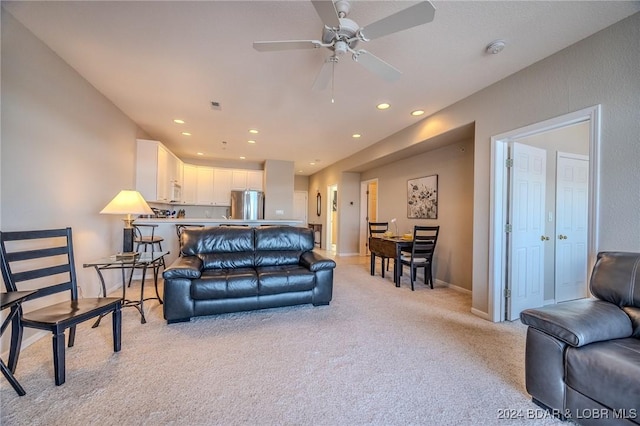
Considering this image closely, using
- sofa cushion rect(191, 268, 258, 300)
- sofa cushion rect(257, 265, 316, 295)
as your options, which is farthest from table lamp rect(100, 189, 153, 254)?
sofa cushion rect(257, 265, 316, 295)

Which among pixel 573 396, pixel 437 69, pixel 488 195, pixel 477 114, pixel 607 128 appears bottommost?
pixel 573 396

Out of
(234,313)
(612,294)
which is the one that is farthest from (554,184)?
(234,313)

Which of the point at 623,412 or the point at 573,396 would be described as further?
the point at 573,396

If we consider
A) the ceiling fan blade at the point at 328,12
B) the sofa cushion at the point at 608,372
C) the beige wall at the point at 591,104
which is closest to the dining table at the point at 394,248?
the beige wall at the point at 591,104

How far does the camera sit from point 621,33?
1854mm

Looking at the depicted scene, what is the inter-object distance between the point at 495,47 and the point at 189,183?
21.4 ft

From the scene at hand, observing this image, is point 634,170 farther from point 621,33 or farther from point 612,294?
point 621,33

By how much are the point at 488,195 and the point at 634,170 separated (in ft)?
3.67

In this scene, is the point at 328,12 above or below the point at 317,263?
above

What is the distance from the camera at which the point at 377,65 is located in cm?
193

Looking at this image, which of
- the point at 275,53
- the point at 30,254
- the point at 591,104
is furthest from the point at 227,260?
the point at 591,104

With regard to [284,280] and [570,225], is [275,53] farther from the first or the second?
[570,225]

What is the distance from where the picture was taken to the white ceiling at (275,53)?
1800mm

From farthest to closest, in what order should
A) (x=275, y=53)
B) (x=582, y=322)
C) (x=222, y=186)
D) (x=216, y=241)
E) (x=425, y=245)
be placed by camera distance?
(x=222, y=186) → (x=425, y=245) → (x=216, y=241) → (x=275, y=53) → (x=582, y=322)
